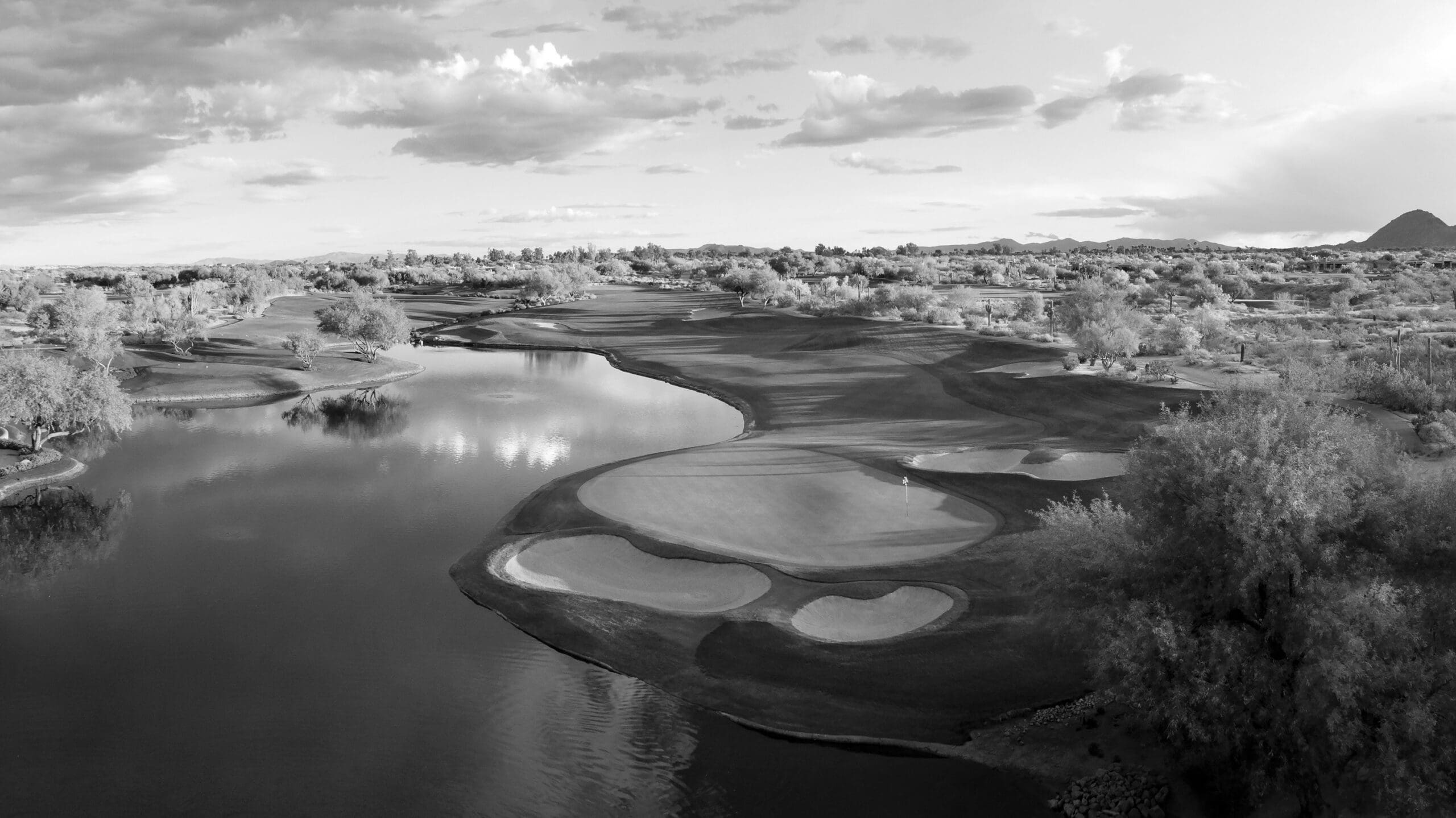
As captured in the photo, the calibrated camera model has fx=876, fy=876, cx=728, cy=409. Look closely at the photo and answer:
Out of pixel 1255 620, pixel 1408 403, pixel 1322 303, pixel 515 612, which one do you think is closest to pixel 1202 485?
pixel 1255 620

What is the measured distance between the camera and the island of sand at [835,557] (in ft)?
67.4

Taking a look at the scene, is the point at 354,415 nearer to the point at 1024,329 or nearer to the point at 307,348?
the point at 307,348

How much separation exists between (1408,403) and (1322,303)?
63456 millimetres

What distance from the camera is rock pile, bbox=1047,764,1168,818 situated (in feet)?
50.2

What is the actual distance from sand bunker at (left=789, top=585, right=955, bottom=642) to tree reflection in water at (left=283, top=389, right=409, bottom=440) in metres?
34.1

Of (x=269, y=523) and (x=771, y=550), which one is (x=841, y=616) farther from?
(x=269, y=523)

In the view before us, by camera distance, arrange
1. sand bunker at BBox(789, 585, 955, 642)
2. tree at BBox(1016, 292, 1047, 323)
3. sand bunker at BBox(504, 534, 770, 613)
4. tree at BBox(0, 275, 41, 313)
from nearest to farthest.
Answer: sand bunker at BBox(789, 585, 955, 642)
sand bunker at BBox(504, 534, 770, 613)
tree at BBox(1016, 292, 1047, 323)
tree at BBox(0, 275, 41, 313)

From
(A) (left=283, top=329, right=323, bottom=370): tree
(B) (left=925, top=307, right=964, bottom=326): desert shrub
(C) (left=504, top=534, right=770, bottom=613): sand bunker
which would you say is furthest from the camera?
(B) (left=925, top=307, right=964, bottom=326): desert shrub

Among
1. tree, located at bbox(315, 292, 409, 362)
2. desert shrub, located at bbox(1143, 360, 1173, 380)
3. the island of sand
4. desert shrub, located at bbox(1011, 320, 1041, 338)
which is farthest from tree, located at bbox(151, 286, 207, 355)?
desert shrub, located at bbox(1143, 360, 1173, 380)

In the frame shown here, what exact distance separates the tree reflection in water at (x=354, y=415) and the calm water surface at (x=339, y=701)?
47.0ft

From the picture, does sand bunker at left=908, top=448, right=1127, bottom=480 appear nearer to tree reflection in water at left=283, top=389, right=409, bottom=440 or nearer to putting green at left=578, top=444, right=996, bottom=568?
putting green at left=578, top=444, right=996, bottom=568

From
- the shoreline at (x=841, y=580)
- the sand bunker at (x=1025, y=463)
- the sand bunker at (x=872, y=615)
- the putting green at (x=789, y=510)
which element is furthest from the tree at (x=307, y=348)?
the sand bunker at (x=872, y=615)

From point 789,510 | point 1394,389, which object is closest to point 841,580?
point 789,510

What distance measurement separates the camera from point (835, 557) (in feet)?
92.6
